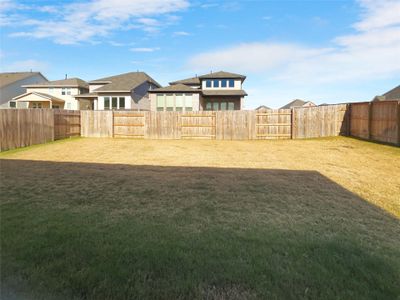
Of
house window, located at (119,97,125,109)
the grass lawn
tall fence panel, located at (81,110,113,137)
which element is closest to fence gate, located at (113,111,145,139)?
tall fence panel, located at (81,110,113,137)

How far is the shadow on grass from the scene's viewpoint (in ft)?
8.75

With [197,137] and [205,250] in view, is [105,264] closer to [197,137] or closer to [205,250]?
[205,250]

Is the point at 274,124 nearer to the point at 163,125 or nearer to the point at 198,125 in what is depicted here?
the point at 198,125

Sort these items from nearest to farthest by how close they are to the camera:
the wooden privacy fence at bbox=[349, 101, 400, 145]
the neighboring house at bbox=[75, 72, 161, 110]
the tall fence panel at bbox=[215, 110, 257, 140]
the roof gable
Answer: the wooden privacy fence at bbox=[349, 101, 400, 145], the tall fence panel at bbox=[215, 110, 257, 140], the neighboring house at bbox=[75, 72, 161, 110], the roof gable

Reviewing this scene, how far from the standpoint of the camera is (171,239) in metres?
3.69

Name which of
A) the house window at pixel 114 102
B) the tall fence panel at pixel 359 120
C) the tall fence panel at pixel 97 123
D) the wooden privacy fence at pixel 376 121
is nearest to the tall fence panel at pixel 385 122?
the wooden privacy fence at pixel 376 121

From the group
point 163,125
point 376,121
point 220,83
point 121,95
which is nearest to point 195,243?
point 376,121

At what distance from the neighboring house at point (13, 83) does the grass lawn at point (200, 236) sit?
3867 cm

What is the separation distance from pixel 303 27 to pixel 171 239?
534 inches

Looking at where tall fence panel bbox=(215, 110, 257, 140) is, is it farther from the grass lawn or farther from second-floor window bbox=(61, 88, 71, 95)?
second-floor window bbox=(61, 88, 71, 95)

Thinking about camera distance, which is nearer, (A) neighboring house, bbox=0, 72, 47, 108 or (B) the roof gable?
(A) neighboring house, bbox=0, 72, 47, 108

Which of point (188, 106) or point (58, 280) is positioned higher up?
point (188, 106)

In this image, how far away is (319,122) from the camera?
19156 mm

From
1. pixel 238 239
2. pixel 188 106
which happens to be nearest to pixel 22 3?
pixel 238 239
